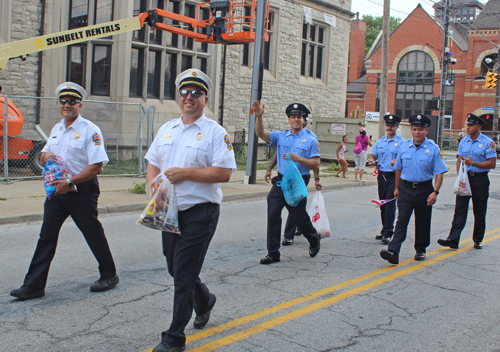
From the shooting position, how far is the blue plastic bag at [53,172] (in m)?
4.79

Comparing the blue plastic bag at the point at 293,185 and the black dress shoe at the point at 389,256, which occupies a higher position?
the blue plastic bag at the point at 293,185

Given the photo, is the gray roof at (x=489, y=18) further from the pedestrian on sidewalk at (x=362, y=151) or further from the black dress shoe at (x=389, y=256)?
the black dress shoe at (x=389, y=256)

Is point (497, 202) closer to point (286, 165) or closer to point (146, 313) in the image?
point (286, 165)

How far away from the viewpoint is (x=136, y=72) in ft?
57.8

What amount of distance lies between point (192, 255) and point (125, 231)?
4861 mm

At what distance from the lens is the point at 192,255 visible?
3785 mm

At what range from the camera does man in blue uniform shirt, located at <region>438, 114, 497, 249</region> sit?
7.92 metres

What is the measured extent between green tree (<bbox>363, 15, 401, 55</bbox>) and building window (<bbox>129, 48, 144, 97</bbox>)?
72805 mm

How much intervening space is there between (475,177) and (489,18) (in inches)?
1875

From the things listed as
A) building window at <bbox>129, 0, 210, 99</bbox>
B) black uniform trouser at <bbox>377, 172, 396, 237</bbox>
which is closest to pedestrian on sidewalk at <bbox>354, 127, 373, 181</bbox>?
building window at <bbox>129, 0, 210, 99</bbox>

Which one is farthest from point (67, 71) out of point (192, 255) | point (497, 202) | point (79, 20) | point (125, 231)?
point (192, 255)

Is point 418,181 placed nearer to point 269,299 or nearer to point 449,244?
point 449,244

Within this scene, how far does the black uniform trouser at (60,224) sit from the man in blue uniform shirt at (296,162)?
88.0 inches

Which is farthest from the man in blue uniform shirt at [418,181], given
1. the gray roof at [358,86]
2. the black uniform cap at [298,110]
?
the gray roof at [358,86]
